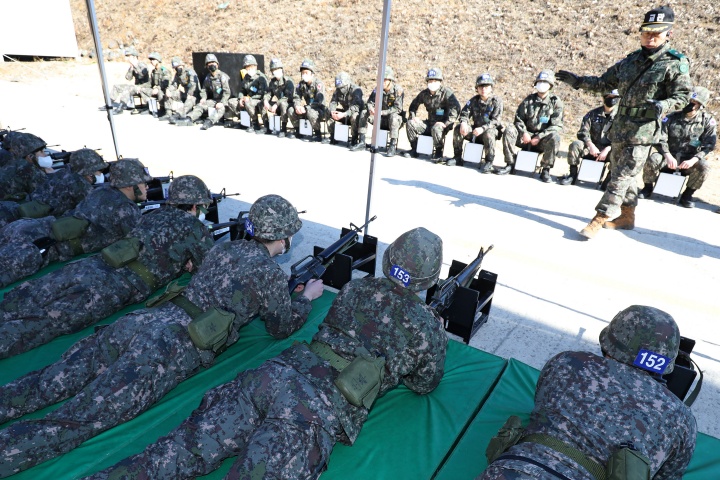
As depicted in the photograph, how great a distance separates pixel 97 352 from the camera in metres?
2.95

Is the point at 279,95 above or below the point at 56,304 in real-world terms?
above

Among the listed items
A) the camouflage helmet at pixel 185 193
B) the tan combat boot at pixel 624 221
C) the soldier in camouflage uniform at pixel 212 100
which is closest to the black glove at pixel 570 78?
the tan combat boot at pixel 624 221

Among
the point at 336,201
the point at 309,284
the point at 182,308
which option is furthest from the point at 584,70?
the point at 182,308

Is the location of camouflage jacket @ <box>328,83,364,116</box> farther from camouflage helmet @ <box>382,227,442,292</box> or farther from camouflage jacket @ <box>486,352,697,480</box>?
camouflage jacket @ <box>486,352,697,480</box>

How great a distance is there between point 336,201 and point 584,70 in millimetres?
13708

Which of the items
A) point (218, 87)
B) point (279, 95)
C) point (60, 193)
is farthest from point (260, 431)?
point (218, 87)

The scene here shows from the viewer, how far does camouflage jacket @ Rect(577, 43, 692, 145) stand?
208 inches

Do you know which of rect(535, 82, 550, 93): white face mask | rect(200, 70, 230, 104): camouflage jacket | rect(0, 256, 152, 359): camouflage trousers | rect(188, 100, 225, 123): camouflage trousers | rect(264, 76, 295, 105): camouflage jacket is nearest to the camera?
rect(0, 256, 152, 359): camouflage trousers

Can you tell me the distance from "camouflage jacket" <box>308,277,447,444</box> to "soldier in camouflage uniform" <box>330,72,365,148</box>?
8668 millimetres

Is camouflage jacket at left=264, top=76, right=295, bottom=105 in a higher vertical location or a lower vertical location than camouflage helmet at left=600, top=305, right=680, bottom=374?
lower

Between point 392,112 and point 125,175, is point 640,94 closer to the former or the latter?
point 392,112

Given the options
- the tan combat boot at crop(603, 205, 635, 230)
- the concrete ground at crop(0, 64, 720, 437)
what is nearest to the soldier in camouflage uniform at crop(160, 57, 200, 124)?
the concrete ground at crop(0, 64, 720, 437)

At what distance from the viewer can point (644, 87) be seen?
5.52 metres

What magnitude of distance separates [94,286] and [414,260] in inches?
106
